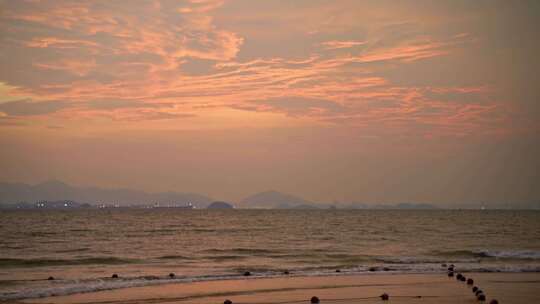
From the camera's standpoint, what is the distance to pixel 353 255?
40438 millimetres

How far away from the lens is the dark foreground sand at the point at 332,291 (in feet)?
61.6

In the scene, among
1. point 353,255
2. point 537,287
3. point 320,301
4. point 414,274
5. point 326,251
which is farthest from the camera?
point 326,251

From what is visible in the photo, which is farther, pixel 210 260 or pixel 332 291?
pixel 210 260

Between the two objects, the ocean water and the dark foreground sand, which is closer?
the dark foreground sand

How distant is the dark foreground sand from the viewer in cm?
1877

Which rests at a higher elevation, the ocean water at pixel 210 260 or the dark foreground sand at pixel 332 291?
the dark foreground sand at pixel 332 291

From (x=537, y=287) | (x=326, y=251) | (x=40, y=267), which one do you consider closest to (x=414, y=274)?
(x=537, y=287)

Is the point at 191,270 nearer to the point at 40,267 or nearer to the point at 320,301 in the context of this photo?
the point at 40,267

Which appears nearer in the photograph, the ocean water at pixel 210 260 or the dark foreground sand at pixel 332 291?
the dark foreground sand at pixel 332 291

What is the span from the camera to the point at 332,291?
Answer: 20.8m

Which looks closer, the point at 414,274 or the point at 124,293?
the point at 124,293

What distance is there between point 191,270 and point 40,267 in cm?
888

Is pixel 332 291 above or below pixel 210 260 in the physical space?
above

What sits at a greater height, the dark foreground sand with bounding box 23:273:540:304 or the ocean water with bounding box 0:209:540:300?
the dark foreground sand with bounding box 23:273:540:304
